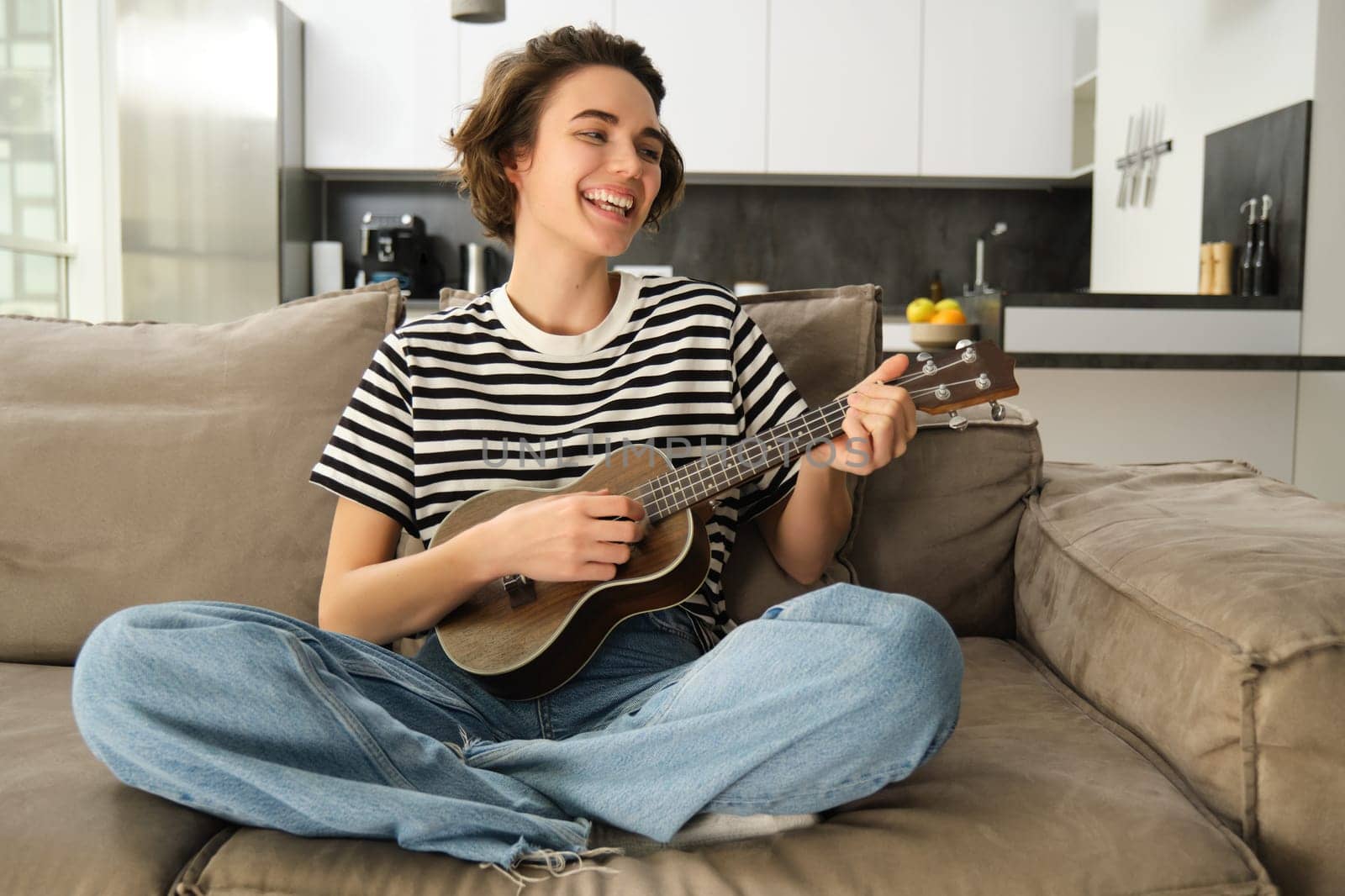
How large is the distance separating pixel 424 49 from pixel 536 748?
4097 mm

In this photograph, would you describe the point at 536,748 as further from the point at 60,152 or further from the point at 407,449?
the point at 60,152

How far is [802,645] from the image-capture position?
993 mm

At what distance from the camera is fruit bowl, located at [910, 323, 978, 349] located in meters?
3.37

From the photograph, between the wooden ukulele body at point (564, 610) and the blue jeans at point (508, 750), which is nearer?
the blue jeans at point (508, 750)

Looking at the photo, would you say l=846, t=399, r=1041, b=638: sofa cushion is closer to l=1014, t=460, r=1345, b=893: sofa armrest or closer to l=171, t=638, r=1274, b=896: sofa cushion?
l=1014, t=460, r=1345, b=893: sofa armrest

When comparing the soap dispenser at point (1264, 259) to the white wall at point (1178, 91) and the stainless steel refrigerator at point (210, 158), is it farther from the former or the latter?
the stainless steel refrigerator at point (210, 158)

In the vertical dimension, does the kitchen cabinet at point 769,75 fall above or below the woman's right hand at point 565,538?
above

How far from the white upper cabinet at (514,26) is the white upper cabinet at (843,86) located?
Answer: 732 millimetres

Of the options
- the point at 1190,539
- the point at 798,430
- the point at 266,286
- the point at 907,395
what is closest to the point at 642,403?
the point at 798,430

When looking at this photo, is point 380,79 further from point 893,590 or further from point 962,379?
point 962,379

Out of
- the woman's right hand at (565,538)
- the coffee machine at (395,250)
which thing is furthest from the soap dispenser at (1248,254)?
the coffee machine at (395,250)

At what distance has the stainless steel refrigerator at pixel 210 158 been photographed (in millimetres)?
3297

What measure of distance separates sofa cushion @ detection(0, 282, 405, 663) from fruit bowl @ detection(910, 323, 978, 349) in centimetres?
214

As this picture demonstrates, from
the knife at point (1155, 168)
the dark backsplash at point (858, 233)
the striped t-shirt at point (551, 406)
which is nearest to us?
the striped t-shirt at point (551, 406)
